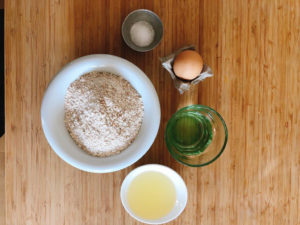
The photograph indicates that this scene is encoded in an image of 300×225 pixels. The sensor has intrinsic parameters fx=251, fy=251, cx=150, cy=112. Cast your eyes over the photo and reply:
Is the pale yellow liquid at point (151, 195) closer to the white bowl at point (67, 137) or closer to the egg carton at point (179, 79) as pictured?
the white bowl at point (67, 137)

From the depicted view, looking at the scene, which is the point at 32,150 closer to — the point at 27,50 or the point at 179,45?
the point at 27,50

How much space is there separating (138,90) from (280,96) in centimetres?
47

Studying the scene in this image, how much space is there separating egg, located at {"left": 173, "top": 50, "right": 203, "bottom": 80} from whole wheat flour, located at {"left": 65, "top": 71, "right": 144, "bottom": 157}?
14cm

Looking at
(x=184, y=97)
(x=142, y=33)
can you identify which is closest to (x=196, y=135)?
(x=184, y=97)

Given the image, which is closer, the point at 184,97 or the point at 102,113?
the point at 102,113

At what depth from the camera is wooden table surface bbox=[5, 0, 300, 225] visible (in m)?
0.80

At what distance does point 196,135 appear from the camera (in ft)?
2.65

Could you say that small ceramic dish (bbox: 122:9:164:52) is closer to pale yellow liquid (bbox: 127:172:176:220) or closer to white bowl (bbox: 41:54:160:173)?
white bowl (bbox: 41:54:160:173)

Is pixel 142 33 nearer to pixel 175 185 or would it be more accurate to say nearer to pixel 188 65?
pixel 188 65

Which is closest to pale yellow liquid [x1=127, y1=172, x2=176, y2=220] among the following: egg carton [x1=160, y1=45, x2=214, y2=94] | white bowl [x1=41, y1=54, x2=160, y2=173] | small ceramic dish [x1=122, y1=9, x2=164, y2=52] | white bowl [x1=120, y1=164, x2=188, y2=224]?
white bowl [x1=120, y1=164, x2=188, y2=224]

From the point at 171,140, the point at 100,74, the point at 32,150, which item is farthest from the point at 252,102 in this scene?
the point at 32,150

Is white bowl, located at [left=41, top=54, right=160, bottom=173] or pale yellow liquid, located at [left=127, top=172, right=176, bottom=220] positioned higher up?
white bowl, located at [left=41, top=54, right=160, bottom=173]

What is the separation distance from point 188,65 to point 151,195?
423mm

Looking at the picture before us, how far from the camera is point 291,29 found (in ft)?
2.67
